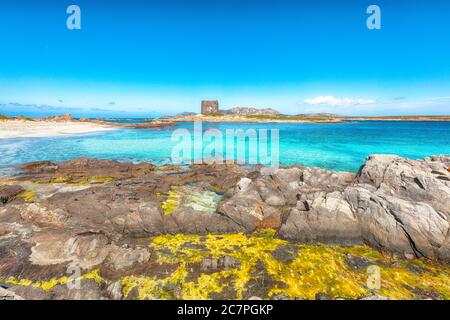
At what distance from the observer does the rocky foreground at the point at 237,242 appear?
292 inches

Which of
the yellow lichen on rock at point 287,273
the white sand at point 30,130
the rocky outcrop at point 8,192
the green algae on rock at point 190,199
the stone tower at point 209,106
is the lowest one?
the yellow lichen on rock at point 287,273

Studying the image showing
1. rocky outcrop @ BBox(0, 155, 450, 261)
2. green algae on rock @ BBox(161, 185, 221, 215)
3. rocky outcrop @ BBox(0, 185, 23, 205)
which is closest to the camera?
rocky outcrop @ BBox(0, 155, 450, 261)

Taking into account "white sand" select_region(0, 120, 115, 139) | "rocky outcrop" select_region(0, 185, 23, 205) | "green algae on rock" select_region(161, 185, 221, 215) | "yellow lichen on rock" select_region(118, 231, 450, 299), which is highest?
"white sand" select_region(0, 120, 115, 139)

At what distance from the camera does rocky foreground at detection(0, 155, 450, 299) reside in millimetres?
7406

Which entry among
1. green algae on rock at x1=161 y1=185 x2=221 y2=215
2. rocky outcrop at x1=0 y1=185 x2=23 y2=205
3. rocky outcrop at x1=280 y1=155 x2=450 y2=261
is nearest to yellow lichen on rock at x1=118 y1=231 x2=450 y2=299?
rocky outcrop at x1=280 y1=155 x2=450 y2=261

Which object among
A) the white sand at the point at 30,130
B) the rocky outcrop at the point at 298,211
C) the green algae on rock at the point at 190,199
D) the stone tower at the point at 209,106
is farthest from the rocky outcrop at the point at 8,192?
the stone tower at the point at 209,106

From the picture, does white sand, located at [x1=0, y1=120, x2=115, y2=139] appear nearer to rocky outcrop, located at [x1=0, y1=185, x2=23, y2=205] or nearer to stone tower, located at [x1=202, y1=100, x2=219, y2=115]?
rocky outcrop, located at [x1=0, y1=185, x2=23, y2=205]

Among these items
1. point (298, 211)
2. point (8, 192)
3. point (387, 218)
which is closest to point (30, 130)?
point (8, 192)

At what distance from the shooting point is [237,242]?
10.3 metres

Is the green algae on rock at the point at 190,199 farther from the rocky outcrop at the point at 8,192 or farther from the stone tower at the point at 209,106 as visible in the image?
the stone tower at the point at 209,106

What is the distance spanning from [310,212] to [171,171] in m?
14.5
